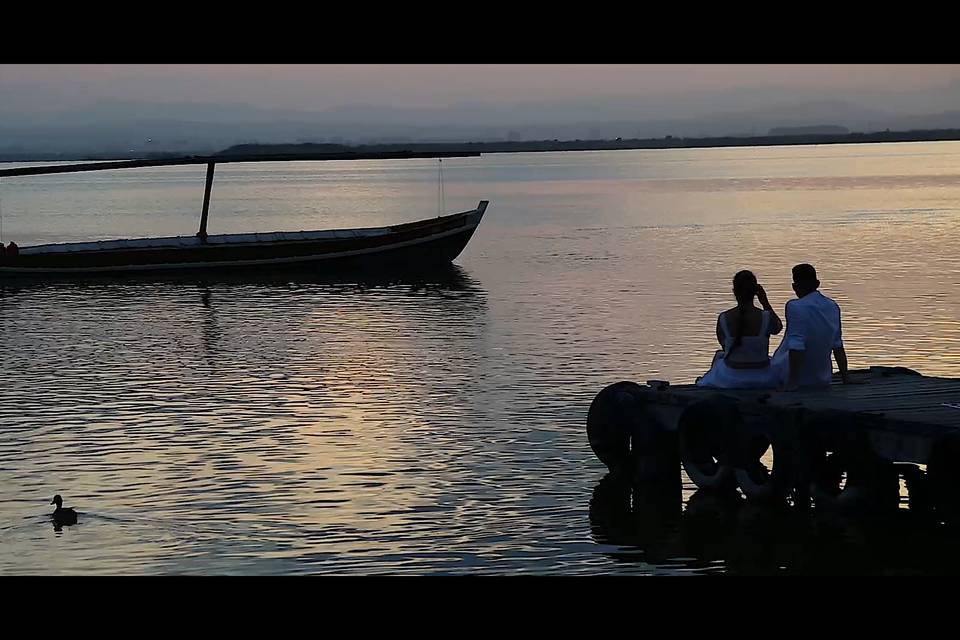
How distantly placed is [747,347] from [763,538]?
2089 millimetres

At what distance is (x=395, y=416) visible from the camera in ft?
68.6

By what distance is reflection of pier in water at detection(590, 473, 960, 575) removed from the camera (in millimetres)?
12461

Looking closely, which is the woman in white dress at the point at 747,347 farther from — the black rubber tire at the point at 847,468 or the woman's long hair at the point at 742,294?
the black rubber tire at the point at 847,468

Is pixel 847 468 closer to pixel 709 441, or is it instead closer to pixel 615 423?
pixel 709 441

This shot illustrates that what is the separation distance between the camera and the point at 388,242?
159 feet

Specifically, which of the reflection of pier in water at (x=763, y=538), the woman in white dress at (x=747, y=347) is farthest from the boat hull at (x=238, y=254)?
the woman in white dress at (x=747, y=347)

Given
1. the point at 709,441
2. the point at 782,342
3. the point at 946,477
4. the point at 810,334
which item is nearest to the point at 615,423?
the point at 709,441

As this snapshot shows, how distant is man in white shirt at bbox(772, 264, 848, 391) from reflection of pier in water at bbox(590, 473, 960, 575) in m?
1.33
